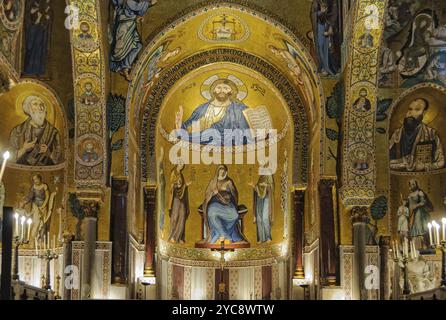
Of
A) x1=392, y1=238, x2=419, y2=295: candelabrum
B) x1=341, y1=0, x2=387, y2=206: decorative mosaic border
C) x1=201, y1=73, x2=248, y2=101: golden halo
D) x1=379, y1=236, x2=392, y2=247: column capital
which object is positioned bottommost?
x1=392, y1=238, x2=419, y2=295: candelabrum

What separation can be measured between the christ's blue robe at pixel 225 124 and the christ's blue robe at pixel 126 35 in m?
4.43

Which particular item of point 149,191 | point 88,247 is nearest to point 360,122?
point 149,191

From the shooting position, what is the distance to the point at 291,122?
1099 inches

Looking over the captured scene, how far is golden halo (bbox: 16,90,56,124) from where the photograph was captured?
82.4 ft

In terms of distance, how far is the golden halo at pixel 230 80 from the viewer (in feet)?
96.3

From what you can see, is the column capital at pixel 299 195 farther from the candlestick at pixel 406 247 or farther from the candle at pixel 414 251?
the candle at pixel 414 251

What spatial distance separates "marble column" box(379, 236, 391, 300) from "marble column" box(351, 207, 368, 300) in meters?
0.50

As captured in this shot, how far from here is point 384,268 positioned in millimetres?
24469

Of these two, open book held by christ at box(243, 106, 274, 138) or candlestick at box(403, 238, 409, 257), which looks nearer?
candlestick at box(403, 238, 409, 257)

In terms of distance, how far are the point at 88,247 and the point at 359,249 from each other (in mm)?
6401

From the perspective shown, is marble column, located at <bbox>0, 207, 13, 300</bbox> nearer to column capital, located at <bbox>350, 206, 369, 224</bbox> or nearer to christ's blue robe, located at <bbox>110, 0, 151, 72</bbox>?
column capital, located at <bbox>350, 206, 369, 224</bbox>

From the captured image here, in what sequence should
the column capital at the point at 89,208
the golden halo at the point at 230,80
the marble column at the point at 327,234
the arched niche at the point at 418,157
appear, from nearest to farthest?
the column capital at the point at 89,208 < the marble column at the point at 327,234 < the arched niche at the point at 418,157 < the golden halo at the point at 230,80

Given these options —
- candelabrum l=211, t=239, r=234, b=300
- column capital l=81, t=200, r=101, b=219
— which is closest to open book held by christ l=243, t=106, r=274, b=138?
candelabrum l=211, t=239, r=234, b=300

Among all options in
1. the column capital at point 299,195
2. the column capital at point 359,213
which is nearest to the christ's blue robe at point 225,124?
the column capital at point 299,195
